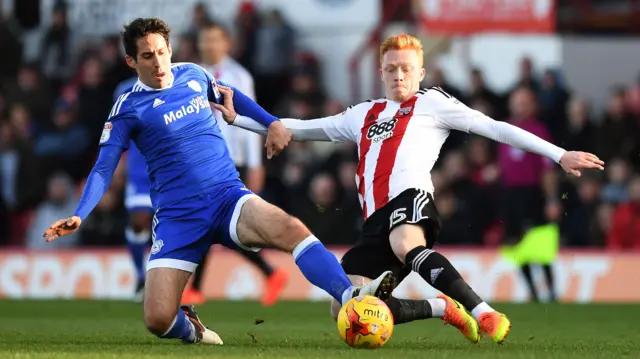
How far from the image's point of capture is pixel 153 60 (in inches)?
292

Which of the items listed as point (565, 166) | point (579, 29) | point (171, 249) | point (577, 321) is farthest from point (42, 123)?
point (565, 166)

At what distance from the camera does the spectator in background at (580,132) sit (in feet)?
47.4

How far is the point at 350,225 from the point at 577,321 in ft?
14.6

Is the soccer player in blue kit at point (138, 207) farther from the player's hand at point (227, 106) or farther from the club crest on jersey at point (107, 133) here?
the club crest on jersey at point (107, 133)

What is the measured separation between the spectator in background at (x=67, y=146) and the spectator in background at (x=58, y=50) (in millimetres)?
985

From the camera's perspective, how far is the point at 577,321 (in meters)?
10.3

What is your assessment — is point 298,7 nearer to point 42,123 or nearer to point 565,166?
point 42,123

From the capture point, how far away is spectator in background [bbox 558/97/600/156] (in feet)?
47.4

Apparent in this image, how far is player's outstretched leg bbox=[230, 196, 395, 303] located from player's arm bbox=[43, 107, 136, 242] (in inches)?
29.5

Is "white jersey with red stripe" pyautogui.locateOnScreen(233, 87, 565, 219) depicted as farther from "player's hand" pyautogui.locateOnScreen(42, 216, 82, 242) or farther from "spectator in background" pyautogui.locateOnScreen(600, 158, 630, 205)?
"spectator in background" pyautogui.locateOnScreen(600, 158, 630, 205)

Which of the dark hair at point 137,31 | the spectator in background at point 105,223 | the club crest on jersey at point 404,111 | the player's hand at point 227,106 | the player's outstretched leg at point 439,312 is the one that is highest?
the dark hair at point 137,31

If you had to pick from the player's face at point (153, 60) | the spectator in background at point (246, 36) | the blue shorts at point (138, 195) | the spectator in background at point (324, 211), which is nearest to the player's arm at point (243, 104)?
the player's face at point (153, 60)

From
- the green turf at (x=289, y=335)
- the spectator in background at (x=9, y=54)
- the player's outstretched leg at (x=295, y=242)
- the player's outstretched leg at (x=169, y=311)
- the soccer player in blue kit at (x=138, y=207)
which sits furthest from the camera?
the spectator in background at (x=9, y=54)

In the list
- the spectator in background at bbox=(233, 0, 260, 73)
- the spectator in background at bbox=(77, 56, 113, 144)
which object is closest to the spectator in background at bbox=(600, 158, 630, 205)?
the spectator in background at bbox=(233, 0, 260, 73)
